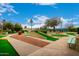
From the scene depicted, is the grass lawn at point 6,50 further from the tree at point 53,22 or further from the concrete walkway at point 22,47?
the tree at point 53,22

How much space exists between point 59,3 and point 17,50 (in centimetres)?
78

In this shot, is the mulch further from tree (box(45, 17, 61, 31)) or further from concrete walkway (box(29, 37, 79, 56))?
tree (box(45, 17, 61, 31))

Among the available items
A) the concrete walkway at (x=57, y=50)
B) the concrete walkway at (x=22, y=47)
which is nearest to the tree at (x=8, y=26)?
the concrete walkway at (x=22, y=47)

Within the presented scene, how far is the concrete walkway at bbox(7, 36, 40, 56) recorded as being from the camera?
2.80 m

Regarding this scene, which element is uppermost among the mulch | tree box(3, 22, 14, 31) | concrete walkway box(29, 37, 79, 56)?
tree box(3, 22, 14, 31)

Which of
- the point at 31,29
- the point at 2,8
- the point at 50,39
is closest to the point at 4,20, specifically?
the point at 2,8

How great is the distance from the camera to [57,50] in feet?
9.14

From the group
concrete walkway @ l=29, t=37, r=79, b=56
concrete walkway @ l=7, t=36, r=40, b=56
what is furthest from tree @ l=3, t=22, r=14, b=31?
concrete walkway @ l=29, t=37, r=79, b=56

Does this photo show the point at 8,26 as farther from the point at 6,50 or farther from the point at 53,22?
the point at 53,22

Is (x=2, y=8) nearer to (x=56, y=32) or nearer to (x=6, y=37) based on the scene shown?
(x=6, y=37)

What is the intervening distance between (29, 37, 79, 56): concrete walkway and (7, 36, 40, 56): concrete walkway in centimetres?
6

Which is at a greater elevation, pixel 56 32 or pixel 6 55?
pixel 56 32

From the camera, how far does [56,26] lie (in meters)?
2.92

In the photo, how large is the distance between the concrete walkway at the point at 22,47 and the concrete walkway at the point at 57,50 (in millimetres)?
59
